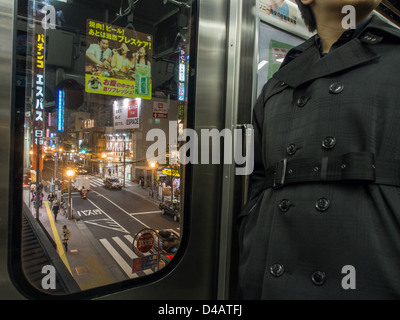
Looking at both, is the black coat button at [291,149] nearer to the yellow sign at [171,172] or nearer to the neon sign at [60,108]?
the yellow sign at [171,172]

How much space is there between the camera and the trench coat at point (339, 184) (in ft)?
2.47

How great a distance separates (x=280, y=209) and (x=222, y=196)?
65cm

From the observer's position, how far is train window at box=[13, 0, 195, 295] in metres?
1.13

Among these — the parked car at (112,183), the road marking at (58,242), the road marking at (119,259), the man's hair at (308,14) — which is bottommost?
the road marking at (119,259)

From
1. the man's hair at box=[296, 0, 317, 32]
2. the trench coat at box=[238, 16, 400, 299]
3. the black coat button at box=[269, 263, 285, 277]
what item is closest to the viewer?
the trench coat at box=[238, 16, 400, 299]

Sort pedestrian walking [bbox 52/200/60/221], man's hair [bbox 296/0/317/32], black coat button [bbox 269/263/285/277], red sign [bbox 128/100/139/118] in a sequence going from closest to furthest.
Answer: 1. black coat button [bbox 269/263/285/277]
2. man's hair [bbox 296/0/317/32]
3. pedestrian walking [bbox 52/200/60/221]
4. red sign [bbox 128/100/139/118]

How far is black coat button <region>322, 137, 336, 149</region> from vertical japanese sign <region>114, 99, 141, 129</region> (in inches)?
36.7

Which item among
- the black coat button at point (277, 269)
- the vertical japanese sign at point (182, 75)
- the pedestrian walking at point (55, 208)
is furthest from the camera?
the vertical japanese sign at point (182, 75)

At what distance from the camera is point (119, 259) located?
1352mm

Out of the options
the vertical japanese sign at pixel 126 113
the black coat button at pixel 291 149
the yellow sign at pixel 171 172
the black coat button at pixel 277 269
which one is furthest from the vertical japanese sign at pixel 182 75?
the black coat button at pixel 277 269

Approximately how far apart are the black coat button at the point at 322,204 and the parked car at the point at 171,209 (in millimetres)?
875

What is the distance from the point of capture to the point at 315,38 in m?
1.07

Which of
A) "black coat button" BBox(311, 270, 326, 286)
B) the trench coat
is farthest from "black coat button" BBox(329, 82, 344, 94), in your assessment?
"black coat button" BBox(311, 270, 326, 286)

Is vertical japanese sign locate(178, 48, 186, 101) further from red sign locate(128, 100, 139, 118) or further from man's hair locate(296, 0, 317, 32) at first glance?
man's hair locate(296, 0, 317, 32)
